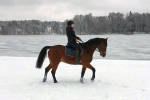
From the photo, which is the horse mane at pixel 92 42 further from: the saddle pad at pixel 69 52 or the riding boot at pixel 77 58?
the riding boot at pixel 77 58

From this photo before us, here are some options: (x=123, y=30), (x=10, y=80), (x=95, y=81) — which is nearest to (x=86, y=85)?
(x=95, y=81)

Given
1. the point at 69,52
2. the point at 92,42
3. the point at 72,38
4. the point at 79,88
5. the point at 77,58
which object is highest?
the point at 72,38

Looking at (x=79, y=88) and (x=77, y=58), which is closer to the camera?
(x=79, y=88)

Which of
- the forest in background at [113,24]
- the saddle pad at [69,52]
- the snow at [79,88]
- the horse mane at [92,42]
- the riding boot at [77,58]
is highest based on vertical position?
the forest in background at [113,24]

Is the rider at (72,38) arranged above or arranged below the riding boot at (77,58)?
above

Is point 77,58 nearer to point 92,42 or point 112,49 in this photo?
point 92,42

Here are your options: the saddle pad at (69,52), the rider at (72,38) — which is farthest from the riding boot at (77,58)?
the saddle pad at (69,52)

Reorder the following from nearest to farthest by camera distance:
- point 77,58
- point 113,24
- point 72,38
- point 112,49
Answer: point 72,38 < point 77,58 < point 112,49 < point 113,24

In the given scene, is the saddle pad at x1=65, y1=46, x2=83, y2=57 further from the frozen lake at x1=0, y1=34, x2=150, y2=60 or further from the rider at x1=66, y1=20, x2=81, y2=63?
the frozen lake at x1=0, y1=34, x2=150, y2=60

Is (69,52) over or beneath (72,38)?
beneath

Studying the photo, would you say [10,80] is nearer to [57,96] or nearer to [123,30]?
[57,96]

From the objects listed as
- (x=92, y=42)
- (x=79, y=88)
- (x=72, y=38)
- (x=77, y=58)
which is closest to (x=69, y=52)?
(x=77, y=58)

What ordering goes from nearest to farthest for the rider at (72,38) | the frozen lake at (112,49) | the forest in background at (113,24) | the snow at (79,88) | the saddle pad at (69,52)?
the snow at (79,88), the rider at (72,38), the saddle pad at (69,52), the frozen lake at (112,49), the forest in background at (113,24)

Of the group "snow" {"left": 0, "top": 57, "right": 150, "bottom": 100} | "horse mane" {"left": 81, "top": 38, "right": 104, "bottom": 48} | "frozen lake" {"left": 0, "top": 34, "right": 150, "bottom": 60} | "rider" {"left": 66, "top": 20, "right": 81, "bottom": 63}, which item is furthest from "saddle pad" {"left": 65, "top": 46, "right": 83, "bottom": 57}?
"frozen lake" {"left": 0, "top": 34, "right": 150, "bottom": 60}
